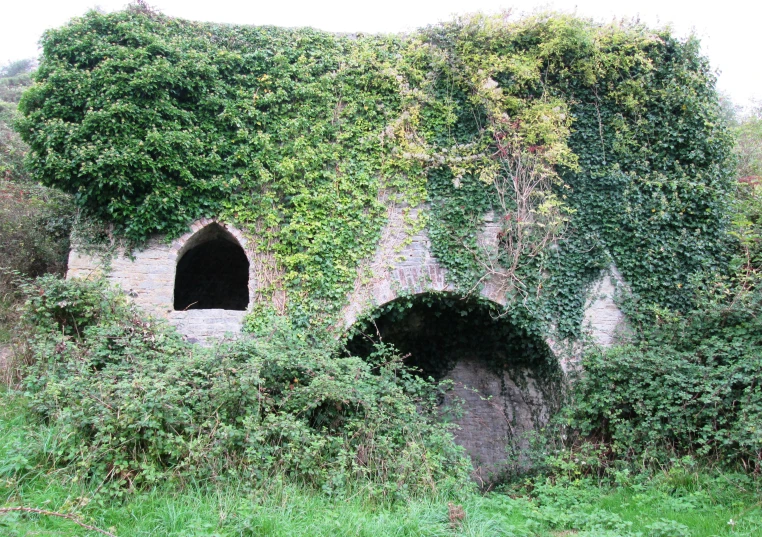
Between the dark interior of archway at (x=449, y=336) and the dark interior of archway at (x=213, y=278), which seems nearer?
the dark interior of archway at (x=449, y=336)

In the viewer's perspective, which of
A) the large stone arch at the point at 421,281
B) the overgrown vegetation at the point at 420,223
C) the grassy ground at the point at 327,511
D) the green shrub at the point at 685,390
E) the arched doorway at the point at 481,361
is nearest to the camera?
the grassy ground at the point at 327,511

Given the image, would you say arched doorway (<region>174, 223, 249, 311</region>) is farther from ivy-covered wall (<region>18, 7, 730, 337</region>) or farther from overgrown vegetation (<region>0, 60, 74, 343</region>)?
ivy-covered wall (<region>18, 7, 730, 337</region>)

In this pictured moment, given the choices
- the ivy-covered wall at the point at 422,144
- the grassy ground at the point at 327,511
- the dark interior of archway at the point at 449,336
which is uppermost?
the ivy-covered wall at the point at 422,144

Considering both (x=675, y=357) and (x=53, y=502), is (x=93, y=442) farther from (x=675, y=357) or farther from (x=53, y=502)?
(x=675, y=357)

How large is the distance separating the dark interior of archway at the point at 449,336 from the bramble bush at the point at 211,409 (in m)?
1.66

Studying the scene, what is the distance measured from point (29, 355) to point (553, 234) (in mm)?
6484

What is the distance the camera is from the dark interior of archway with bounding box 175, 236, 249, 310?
9781 millimetres

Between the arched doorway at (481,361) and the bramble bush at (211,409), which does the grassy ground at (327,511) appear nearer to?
the bramble bush at (211,409)

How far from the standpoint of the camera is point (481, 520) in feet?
13.5

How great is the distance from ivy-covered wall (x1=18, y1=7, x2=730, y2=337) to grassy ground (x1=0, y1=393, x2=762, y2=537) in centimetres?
278

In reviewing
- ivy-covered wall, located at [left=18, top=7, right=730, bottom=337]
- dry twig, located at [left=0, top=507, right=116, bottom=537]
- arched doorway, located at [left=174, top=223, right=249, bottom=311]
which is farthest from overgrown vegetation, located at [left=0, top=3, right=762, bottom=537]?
arched doorway, located at [left=174, top=223, right=249, bottom=311]

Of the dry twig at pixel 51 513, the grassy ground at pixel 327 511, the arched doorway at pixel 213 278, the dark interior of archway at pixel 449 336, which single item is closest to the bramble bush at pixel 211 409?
the grassy ground at pixel 327 511

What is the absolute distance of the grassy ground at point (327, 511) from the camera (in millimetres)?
3562

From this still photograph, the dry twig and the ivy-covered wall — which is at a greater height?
the ivy-covered wall
